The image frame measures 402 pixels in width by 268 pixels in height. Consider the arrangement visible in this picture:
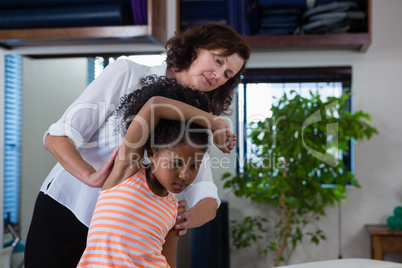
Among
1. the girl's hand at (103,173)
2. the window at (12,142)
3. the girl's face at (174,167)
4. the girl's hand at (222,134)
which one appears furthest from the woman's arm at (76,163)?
the window at (12,142)

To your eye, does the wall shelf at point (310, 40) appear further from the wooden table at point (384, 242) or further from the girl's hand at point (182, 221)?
the girl's hand at point (182, 221)

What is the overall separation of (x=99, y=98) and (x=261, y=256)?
235 centimetres

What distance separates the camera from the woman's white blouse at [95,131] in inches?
41.9

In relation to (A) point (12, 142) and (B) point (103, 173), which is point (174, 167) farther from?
(A) point (12, 142)

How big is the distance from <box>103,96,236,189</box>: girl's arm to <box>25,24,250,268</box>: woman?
39 mm

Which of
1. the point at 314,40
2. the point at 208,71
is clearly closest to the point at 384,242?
the point at 314,40

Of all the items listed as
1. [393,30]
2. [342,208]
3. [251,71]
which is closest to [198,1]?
[251,71]

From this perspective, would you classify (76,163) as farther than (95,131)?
No

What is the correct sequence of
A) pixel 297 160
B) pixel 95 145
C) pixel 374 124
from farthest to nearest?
1. pixel 374 124
2. pixel 297 160
3. pixel 95 145

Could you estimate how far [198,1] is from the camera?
9.78ft

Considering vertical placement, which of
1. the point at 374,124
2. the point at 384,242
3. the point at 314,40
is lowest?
the point at 384,242

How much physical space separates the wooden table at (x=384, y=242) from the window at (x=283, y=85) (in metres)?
0.53

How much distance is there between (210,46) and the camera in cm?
134

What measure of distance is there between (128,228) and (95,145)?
33 cm
